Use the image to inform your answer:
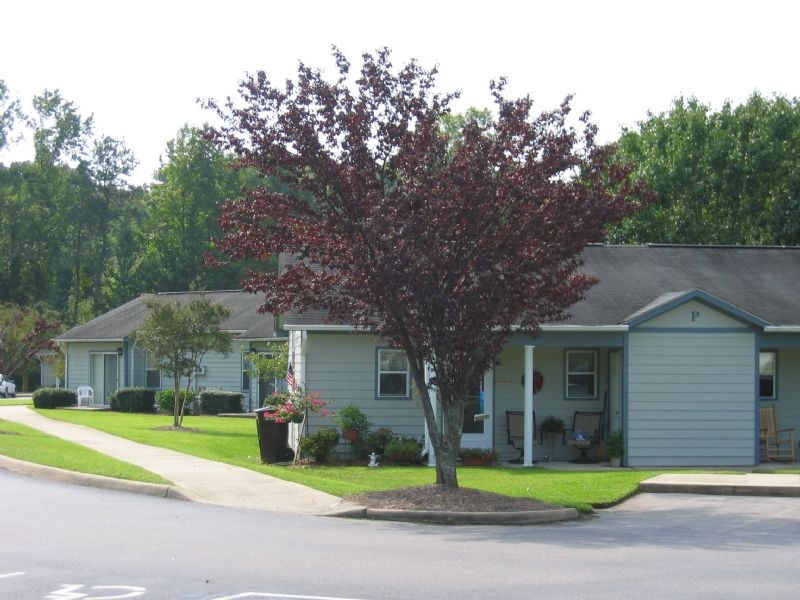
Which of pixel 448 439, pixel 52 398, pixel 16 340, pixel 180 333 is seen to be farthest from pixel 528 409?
pixel 16 340

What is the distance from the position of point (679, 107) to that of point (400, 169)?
1217 inches

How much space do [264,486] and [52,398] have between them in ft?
92.2

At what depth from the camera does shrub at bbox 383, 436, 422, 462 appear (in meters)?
22.6

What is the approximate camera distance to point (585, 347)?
2423 centimetres

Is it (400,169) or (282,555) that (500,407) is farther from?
(282,555)

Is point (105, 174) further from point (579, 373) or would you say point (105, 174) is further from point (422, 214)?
point (422, 214)

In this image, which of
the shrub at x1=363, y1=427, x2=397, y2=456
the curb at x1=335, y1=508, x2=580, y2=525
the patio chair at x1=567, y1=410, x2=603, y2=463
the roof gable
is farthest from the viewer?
the patio chair at x1=567, y1=410, x2=603, y2=463

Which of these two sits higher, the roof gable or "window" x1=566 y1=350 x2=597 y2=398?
the roof gable

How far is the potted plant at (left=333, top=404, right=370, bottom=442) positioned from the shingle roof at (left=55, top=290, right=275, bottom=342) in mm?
16641

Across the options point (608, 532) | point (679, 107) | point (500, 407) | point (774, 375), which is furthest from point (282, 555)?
point (679, 107)

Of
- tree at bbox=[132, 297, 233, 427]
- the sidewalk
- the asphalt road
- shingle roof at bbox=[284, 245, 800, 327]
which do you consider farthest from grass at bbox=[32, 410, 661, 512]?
shingle roof at bbox=[284, 245, 800, 327]

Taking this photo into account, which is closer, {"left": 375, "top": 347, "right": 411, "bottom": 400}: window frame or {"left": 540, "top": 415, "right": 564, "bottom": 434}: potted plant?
{"left": 375, "top": 347, "right": 411, "bottom": 400}: window frame

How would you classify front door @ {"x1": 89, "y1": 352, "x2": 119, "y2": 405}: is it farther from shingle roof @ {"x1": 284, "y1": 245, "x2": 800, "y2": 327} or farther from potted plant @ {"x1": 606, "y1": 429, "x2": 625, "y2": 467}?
potted plant @ {"x1": 606, "y1": 429, "x2": 625, "y2": 467}

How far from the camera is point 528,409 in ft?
74.3
